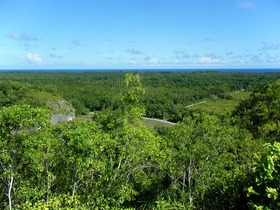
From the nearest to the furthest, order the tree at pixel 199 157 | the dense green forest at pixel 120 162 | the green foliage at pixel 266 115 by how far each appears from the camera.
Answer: the dense green forest at pixel 120 162 < the tree at pixel 199 157 < the green foliage at pixel 266 115

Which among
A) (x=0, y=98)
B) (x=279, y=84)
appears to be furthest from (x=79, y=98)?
(x=279, y=84)

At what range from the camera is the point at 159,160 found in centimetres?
1027

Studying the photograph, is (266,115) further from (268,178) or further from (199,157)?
(268,178)

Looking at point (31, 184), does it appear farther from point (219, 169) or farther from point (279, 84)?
point (279, 84)

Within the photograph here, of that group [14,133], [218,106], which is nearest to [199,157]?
[14,133]

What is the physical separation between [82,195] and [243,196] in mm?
5229

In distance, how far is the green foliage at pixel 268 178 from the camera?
5.68m

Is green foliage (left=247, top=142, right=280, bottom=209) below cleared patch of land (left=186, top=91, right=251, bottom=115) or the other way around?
the other way around

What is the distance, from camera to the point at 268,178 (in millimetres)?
5934

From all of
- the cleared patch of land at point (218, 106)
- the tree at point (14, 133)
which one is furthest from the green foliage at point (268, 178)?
the cleared patch of land at point (218, 106)

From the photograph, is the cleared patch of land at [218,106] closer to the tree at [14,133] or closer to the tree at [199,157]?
the tree at [199,157]

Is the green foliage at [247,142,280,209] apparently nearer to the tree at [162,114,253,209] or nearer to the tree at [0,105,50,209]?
the tree at [162,114,253,209]

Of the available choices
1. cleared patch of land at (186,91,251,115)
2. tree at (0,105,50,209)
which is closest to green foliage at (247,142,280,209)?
tree at (0,105,50,209)

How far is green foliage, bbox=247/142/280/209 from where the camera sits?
18.6ft
